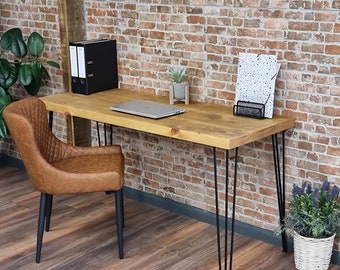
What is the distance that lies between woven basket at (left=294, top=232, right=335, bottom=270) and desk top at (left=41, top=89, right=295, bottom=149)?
1.96ft

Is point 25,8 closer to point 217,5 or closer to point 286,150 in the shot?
point 217,5

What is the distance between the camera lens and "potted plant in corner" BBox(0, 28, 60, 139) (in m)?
4.14

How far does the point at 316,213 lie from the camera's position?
113 inches

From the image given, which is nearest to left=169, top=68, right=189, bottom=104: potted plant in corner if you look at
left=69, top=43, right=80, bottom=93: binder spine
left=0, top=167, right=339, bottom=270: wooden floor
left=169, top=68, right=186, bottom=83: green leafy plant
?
left=169, top=68, right=186, bottom=83: green leafy plant

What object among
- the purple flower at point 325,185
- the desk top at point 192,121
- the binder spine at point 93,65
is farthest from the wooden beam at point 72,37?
the purple flower at point 325,185

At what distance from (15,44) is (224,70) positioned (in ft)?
5.76

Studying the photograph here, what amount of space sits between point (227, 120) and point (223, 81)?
430 millimetres

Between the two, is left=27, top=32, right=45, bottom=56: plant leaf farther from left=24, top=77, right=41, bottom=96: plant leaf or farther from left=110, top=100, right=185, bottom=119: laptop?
left=110, top=100, right=185, bottom=119: laptop

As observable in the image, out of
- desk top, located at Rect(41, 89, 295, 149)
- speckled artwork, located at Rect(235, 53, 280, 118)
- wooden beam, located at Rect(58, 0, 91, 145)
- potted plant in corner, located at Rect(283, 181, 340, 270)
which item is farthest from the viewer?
wooden beam, located at Rect(58, 0, 91, 145)

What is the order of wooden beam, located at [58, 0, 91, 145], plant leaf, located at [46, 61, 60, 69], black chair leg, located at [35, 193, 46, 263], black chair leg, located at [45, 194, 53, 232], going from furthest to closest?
plant leaf, located at [46, 61, 60, 69]
wooden beam, located at [58, 0, 91, 145]
black chair leg, located at [45, 194, 53, 232]
black chair leg, located at [35, 193, 46, 263]

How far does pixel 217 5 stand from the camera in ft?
10.6

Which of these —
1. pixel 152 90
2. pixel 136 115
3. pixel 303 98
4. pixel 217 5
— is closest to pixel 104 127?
pixel 152 90

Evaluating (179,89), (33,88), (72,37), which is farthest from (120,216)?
(33,88)

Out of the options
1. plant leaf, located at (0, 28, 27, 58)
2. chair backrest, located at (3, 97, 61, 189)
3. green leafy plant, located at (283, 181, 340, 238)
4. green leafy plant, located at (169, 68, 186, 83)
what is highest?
plant leaf, located at (0, 28, 27, 58)
